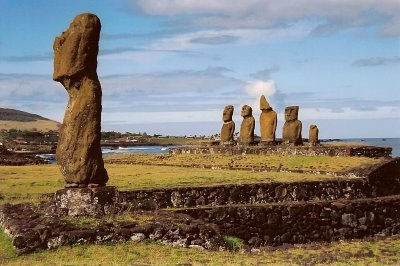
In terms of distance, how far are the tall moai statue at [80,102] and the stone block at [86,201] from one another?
0.22 m

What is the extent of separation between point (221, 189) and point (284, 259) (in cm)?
628

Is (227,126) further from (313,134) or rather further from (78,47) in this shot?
(78,47)

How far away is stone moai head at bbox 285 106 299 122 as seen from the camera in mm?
35781

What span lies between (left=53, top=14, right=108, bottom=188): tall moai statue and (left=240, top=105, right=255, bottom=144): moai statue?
942 inches

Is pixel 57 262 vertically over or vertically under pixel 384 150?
under

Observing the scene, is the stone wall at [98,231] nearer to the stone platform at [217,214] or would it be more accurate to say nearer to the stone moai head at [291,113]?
the stone platform at [217,214]

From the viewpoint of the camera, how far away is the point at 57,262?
10562 mm

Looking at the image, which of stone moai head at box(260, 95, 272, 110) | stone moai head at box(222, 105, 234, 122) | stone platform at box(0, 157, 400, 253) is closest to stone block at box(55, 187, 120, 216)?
stone platform at box(0, 157, 400, 253)

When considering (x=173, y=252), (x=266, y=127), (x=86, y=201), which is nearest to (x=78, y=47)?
(x=86, y=201)

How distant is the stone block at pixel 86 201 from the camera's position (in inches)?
531

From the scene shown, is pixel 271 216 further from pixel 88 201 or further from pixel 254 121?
pixel 254 121

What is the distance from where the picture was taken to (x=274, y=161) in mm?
28984

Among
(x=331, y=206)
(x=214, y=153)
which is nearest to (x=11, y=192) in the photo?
(x=331, y=206)

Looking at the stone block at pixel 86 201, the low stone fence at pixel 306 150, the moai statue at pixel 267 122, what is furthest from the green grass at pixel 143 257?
the moai statue at pixel 267 122
